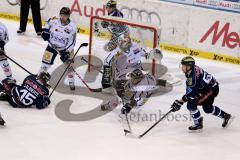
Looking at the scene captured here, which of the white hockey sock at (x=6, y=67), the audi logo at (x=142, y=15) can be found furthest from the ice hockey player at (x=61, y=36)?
the audi logo at (x=142, y=15)

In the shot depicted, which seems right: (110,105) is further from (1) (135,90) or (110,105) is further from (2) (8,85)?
(2) (8,85)

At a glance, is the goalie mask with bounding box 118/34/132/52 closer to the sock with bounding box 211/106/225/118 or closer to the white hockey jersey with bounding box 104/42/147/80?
the white hockey jersey with bounding box 104/42/147/80

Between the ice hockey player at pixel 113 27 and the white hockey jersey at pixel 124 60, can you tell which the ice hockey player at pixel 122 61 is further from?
the ice hockey player at pixel 113 27

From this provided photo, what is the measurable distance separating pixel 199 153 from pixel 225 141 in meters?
0.58

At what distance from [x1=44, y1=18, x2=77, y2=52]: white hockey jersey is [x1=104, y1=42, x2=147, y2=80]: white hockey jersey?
643 millimetres

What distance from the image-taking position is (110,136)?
722 cm

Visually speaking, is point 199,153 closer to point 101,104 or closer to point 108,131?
point 108,131

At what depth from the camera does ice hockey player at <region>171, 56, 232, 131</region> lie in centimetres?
709

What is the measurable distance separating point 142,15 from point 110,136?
4655 millimetres

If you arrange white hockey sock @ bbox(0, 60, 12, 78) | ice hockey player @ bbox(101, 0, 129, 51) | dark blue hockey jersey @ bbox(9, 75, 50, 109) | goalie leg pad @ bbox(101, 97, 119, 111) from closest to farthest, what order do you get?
dark blue hockey jersey @ bbox(9, 75, 50, 109)
goalie leg pad @ bbox(101, 97, 119, 111)
white hockey sock @ bbox(0, 60, 12, 78)
ice hockey player @ bbox(101, 0, 129, 51)

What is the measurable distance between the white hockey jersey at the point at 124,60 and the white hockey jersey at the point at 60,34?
643 millimetres

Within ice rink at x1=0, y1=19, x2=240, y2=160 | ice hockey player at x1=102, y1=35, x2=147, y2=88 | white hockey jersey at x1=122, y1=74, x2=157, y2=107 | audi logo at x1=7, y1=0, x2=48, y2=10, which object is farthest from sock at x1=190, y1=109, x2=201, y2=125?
audi logo at x1=7, y1=0, x2=48, y2=10

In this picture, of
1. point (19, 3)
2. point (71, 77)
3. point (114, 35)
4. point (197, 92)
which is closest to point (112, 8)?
point (114, 35)

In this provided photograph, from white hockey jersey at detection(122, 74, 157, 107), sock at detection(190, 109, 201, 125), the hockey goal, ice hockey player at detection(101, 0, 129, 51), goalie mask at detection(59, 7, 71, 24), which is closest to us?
sock at detection(190, 109, 201, 125)
